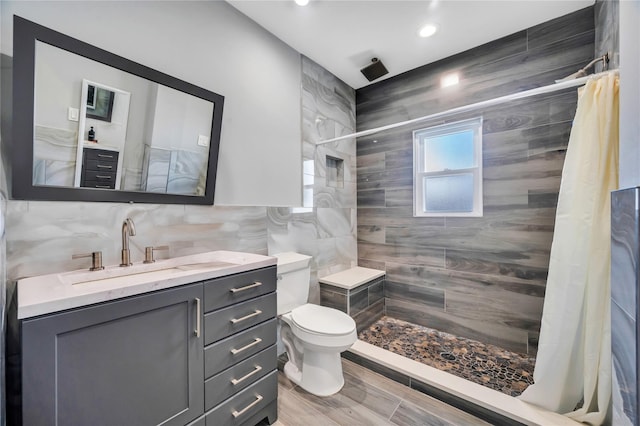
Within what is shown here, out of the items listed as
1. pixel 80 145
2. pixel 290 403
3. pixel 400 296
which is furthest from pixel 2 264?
pixel 400 296

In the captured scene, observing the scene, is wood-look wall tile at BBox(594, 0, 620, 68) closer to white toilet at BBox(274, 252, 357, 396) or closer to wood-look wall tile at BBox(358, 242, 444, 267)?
wood-look wall tile at BBox(358, 242, 444, 267)

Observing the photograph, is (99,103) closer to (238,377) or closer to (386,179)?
(238,377)

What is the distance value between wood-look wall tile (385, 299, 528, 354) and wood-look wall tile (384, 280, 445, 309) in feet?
0.15

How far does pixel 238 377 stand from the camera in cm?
127

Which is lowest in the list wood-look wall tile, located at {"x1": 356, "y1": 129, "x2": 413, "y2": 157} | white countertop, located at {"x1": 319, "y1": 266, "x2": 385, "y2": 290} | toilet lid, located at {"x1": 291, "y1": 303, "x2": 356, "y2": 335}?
toilet lid, located at {"x1": 291, "y1": 303, "x2": 356, "y2": 335}

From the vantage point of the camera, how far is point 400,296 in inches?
108

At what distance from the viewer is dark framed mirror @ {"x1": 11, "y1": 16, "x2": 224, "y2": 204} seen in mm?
1064

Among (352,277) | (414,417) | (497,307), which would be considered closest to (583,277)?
(497,307)

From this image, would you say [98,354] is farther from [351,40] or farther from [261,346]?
[351,40]

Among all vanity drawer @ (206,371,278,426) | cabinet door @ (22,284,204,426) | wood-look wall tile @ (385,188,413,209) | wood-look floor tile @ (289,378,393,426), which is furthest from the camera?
wood-look wall tile @ (385,188,413,209)

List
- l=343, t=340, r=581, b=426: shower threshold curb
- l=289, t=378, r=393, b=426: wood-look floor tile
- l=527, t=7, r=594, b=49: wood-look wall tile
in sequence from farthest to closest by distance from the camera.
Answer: l=527, t=7, r=594, b=49: wood-look wall tile
l=289, t=378, r=393, b=426: wood-look floor tile
l=343, t=340, r=581, b=426: shower threshold curb

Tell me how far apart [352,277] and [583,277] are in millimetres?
1710

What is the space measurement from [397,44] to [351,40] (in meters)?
0.43

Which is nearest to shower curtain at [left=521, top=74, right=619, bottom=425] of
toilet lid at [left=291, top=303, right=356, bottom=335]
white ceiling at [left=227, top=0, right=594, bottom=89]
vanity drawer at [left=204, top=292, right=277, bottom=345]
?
white ceiling at [left=227, top=0, right=594, bottom=89]
